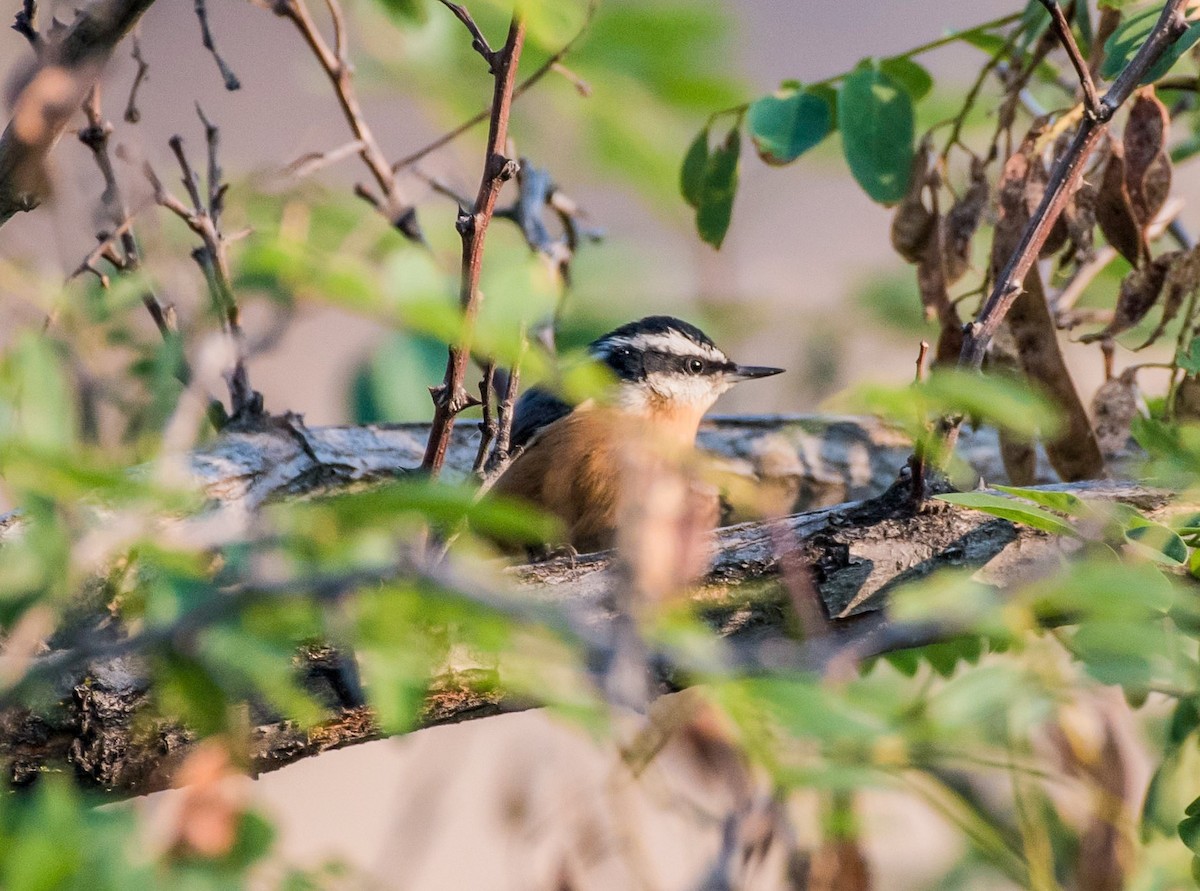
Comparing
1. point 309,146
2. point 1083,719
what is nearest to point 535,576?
point 1083,719

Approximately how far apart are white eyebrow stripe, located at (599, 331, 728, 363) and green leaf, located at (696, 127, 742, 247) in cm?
96

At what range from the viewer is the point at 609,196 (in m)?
5.13

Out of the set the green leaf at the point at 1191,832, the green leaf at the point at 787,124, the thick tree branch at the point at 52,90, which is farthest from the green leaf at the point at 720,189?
the green leaf at the point at 1191,832

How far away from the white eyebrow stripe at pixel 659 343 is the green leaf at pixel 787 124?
1.18 metres

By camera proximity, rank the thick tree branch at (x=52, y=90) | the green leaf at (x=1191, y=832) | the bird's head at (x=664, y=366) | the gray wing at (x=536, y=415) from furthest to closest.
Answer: the bird's head at (x=664, y=366) < the gray wing at (x=536, y=415) < the green leaf at (x=1191, y=832) < the thick tree branch at (x=52, y=90)

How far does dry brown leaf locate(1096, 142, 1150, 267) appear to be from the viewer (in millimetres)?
2782

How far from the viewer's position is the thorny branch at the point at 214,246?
114 inches

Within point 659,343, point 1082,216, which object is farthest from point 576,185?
point 1082,216

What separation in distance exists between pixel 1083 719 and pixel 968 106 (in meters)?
1.48

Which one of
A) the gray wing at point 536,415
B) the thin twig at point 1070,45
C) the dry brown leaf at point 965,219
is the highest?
the thin twig at point 1070,45

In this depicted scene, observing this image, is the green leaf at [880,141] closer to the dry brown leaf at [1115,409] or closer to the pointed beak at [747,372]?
the dry brown leaf at [1115,409]

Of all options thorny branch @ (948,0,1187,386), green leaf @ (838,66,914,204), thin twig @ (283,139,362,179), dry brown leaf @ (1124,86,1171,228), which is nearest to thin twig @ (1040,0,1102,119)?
thorny branch @ (948,0,1187,386)

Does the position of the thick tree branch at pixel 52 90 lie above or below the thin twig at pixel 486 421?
above

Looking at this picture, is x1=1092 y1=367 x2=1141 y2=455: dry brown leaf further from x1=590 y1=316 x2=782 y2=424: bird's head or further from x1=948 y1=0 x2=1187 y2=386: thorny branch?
x1=590 y1=316 x2=782 y2=424: bird's head
